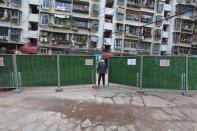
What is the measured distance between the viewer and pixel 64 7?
4803cm

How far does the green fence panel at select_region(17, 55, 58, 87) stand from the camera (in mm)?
14273

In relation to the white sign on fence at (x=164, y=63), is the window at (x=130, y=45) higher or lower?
higher

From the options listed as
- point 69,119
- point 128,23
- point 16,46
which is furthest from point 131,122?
point 128,23

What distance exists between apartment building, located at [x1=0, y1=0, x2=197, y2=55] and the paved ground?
29.5 m

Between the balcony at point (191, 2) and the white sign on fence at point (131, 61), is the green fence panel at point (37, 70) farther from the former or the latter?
the balcony at point (191, 2)


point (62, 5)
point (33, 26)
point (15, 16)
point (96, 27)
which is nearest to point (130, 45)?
point (96, 27)

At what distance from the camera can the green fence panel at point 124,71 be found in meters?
14.1

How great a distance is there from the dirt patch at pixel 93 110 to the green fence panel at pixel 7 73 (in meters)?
3.27

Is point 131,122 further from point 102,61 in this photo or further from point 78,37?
point 78,37

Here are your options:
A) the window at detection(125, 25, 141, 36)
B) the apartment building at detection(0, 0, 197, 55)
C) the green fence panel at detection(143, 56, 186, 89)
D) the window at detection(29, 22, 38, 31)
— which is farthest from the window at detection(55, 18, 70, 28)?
the green fence panel at detection(143, 56, 186, 89)

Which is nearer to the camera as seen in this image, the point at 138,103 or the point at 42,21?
the point at 138,103

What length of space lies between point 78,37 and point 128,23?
10.5m

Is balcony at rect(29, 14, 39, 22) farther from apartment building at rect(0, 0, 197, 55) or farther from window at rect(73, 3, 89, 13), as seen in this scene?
window at rect(73, 3, 89, 13)

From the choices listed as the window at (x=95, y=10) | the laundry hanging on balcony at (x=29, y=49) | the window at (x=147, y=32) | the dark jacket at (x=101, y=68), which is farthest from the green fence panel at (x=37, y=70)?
the window at (x=147, y=32)
